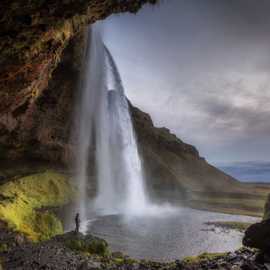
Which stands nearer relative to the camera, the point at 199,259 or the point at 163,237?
the point at 199,259

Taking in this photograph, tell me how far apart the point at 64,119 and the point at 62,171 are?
9671 mm

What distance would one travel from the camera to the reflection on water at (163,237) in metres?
23.5

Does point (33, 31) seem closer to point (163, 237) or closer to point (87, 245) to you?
point (87, 245)

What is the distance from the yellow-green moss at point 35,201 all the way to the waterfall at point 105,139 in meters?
6.24

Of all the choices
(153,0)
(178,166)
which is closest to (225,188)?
(178,166)

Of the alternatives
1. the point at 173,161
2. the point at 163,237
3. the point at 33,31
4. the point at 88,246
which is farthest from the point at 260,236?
the point at 173,161

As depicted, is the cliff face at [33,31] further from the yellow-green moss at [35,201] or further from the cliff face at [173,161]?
the cliff face at [173,161]

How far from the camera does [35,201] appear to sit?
114 feet

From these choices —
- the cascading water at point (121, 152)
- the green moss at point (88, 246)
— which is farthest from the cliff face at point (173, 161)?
the green moss at point (88, 246)

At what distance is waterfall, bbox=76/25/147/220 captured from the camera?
54156 millimetres

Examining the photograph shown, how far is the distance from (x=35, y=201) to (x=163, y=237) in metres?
17.3

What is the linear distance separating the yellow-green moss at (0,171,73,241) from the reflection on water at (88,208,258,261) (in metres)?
6.53

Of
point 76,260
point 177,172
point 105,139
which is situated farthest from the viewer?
point 177,172

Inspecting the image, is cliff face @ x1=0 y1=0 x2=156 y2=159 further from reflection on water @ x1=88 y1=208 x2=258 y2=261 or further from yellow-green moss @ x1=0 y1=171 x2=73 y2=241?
reflection on water @ x1=88 y1=208 x2=258 y2=261
